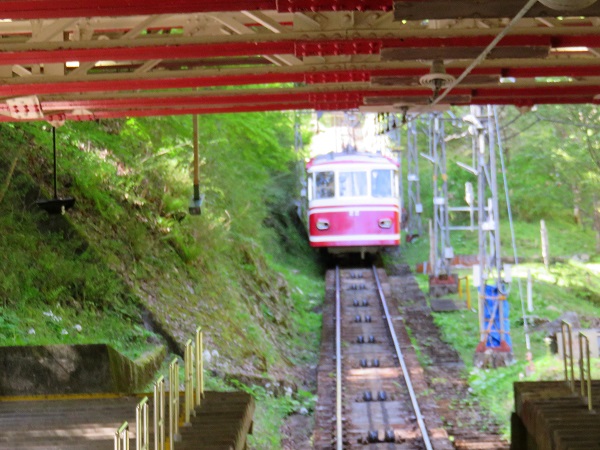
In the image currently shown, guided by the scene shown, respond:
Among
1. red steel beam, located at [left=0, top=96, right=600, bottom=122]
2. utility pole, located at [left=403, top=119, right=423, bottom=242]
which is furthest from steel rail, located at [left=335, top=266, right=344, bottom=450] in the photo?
utility pole, located at [left=403, top=119, right=423, bottom=242]

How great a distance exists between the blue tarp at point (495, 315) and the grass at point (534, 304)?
469 mm

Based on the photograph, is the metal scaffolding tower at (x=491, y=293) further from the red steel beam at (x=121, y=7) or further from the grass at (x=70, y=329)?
the red steel beam at (x=121, y=7)

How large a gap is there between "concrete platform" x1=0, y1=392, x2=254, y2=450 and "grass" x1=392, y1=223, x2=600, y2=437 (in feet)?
16.1

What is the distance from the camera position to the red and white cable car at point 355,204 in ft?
84.5

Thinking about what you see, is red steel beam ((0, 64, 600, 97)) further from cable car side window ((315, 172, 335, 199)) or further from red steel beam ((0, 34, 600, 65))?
cable car side window ((315, 172, 335, 199))

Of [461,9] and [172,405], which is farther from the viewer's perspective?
[172,405]

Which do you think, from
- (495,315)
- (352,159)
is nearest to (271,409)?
(495,315)

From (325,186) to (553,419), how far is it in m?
17.9

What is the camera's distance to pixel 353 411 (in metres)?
13.6

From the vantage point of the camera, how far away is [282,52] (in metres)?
8.35

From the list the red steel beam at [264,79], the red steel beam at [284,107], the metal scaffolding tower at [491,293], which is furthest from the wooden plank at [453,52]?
the metal scaffolding tower at [491,293]

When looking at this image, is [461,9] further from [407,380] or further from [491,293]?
[491,293]

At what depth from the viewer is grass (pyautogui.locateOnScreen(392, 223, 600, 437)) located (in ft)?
→ 48.7

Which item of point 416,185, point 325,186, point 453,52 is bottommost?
point 453,52
